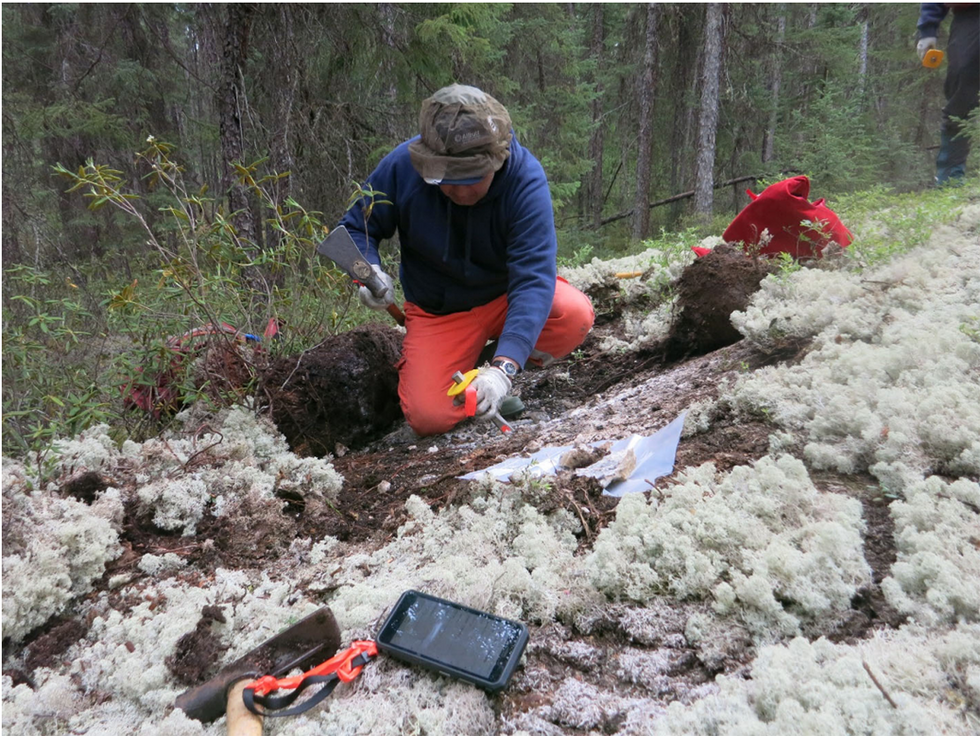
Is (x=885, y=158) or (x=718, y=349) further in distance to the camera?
(x=885, y=158)

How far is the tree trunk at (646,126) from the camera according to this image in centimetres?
876

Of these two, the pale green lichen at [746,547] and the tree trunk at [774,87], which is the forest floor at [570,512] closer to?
the pale green lichen at [746,547]

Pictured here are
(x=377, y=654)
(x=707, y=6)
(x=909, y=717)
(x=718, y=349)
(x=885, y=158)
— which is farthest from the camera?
(x=885, y=158)

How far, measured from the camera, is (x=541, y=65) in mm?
8898

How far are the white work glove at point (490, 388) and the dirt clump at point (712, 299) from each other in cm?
133

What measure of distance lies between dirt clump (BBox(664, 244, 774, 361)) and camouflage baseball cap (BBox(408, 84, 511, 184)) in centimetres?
132

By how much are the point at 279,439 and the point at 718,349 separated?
7.24 ft

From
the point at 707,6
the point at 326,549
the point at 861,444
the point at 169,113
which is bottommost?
the point at 326,549

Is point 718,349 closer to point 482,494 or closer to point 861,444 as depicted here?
point 861,444

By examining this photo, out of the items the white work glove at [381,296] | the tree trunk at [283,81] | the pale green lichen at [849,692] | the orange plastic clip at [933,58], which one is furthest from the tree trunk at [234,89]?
the orange plastic clip at [933,58]

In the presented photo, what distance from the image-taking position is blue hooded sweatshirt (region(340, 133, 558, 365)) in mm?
2541

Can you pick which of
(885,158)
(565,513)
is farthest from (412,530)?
(885,158)

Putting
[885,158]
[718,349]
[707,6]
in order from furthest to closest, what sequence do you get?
[885,158]
[707,6]
[718,349]

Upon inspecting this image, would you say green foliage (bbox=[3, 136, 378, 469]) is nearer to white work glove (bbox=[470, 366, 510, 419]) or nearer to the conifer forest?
the conifer forest
